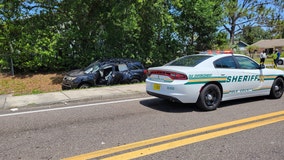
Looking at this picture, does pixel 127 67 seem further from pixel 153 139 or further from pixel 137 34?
pixel 153 139

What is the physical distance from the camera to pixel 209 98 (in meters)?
6.39

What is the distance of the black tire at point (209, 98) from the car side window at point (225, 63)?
0.62m

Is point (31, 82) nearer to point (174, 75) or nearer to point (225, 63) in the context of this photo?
point (174, 75)

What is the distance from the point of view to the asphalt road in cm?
386

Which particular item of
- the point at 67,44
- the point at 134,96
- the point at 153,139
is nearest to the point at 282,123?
the point at 153,139

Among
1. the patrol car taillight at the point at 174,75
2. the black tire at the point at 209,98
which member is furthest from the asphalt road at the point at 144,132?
the patrol car taillight at the point at 174,75

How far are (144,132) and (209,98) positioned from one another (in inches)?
95.4

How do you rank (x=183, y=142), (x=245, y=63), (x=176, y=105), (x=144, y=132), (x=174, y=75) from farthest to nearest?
1. (x=245, y=63)
2. (x=176, y=105)
3. (x=174, y=75)
4. (x=144, y=132)
5. (x=183, y=142)

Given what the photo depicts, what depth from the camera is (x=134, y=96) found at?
8.40 m

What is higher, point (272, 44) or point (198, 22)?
point (272, 44)

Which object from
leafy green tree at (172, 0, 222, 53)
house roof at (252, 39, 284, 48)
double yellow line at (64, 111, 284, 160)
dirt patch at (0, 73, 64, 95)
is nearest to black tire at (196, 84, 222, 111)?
double yellow line at (64, 111, 284, 160)

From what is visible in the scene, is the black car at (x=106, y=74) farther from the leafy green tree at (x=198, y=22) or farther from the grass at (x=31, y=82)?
the leafy green tree at (x=198, y=22)

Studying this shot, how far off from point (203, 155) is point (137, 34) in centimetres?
1393

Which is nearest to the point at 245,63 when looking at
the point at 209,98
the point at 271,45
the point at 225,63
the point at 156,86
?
the point at 225,63
